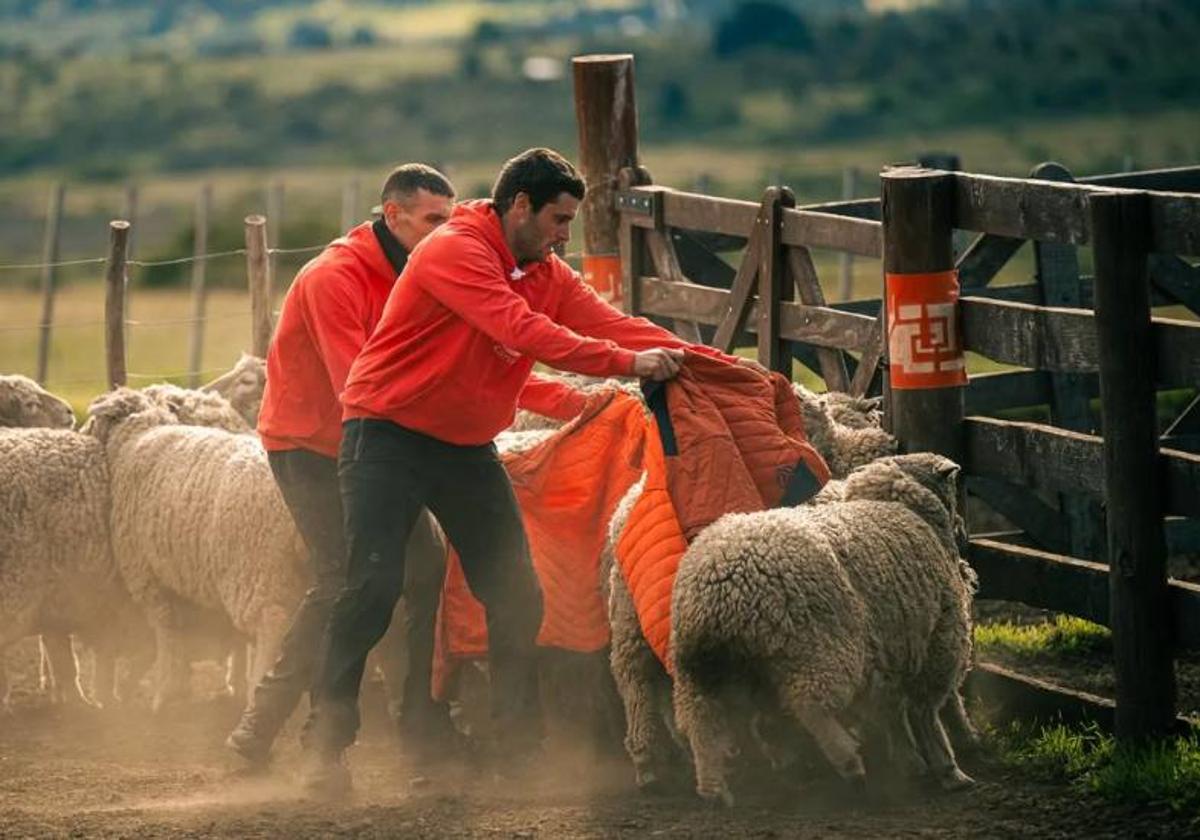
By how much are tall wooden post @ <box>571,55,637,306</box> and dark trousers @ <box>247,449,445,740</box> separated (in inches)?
146

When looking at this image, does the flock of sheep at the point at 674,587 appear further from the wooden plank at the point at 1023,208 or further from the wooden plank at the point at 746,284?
the wooden plank at the point at 746,284

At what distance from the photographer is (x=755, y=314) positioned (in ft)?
37.5

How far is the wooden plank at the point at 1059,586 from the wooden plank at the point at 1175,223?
3.92 ft

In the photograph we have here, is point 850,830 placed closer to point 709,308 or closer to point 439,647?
point 439,647

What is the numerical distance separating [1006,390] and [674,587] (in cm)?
375

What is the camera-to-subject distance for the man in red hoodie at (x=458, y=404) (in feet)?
27.5

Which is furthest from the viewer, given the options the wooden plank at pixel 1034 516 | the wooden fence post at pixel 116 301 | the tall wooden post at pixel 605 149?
the wooden fence post at pixel 116 301

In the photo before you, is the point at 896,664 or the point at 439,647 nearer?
the point at 896,664

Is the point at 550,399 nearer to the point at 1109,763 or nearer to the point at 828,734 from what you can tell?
the point at 828,734

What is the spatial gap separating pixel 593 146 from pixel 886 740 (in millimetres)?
5096

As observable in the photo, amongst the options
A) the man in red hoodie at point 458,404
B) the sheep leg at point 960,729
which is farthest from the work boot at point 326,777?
the sheep leg at point 960,729

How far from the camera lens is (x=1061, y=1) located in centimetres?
9375

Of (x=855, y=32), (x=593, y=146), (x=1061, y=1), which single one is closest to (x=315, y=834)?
(x=593, y=146)

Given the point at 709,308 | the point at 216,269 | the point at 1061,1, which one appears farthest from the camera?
the point at 1061,1
